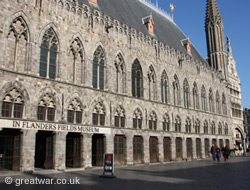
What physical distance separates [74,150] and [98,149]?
2.81 metres

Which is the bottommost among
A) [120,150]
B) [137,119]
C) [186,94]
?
[120,150]

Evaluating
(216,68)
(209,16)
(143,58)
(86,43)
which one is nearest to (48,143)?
(86,43)

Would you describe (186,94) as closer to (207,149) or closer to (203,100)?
(203,100)

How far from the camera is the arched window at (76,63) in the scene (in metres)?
24.3

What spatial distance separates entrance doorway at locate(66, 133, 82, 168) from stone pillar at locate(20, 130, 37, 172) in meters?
4.93

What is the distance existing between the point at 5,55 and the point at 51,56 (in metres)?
4.22

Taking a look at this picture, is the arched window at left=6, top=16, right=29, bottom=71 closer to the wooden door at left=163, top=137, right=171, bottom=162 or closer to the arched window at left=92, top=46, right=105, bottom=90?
the arched window at left=92, top=46, right=105, bottom=90

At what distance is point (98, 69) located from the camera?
26891 mm

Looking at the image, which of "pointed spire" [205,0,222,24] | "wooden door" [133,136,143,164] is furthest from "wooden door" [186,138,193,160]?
"pointed spire" [205,0,222,24]

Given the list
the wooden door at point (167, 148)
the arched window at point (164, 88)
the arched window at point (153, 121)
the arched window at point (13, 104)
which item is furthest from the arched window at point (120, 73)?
the arched window at point (13, 104)

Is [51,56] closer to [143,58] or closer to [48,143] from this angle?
[48,143]

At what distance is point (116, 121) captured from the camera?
90.6 ft

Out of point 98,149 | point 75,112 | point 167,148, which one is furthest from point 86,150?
point 167,148

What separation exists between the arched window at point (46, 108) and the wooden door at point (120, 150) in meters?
8.01
